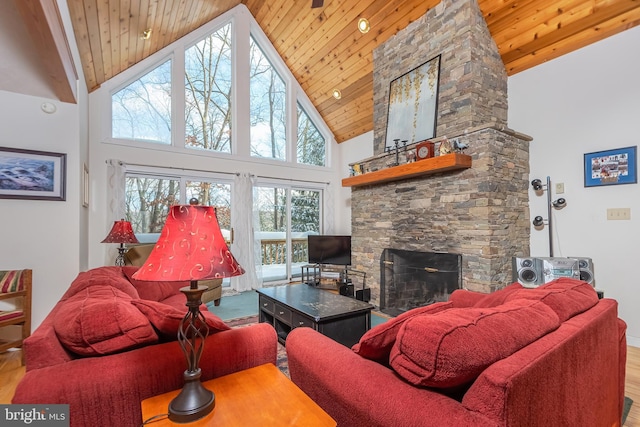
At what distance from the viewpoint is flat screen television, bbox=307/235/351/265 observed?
497 centimetres

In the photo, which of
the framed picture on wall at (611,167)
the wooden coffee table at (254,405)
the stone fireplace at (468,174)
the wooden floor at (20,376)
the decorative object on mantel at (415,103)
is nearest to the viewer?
the wooden coffee table at (254,405)

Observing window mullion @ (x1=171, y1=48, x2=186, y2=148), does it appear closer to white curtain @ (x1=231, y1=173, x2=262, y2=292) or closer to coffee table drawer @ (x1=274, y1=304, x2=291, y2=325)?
white curtain @ (x1=231, y1=173, x2=262, y2=292)

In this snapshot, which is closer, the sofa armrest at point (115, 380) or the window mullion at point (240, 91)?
the sofa armrest at point (115, 380)

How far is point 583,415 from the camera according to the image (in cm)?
112

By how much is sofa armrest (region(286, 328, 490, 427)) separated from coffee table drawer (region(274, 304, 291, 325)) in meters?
1.22

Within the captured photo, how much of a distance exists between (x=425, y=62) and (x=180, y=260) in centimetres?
406

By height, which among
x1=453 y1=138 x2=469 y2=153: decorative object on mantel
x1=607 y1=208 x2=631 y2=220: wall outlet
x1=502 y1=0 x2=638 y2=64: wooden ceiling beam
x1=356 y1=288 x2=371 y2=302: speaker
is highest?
x1=502 y1=0 x2=638 y2=64: wooden ceiling beam

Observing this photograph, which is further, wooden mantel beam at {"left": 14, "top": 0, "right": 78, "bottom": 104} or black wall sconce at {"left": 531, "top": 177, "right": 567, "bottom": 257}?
black wall sconce at {"left": 531, "top": 177, "right": 567, "bottom": 257}

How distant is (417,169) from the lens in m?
3.60

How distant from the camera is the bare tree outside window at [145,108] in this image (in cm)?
447

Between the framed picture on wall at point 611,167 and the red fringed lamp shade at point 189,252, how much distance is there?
3680mm

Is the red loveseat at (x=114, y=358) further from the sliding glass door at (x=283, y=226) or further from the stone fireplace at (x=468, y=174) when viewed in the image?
the sliding glass door at (x=283, y=226)

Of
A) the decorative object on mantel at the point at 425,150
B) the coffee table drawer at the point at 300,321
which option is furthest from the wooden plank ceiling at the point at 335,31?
the coffee table drawer at the point at 300,321

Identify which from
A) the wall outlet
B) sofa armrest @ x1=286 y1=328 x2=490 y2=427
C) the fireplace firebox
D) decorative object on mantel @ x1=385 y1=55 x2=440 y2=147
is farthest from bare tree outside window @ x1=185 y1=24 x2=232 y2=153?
the wall outlet
